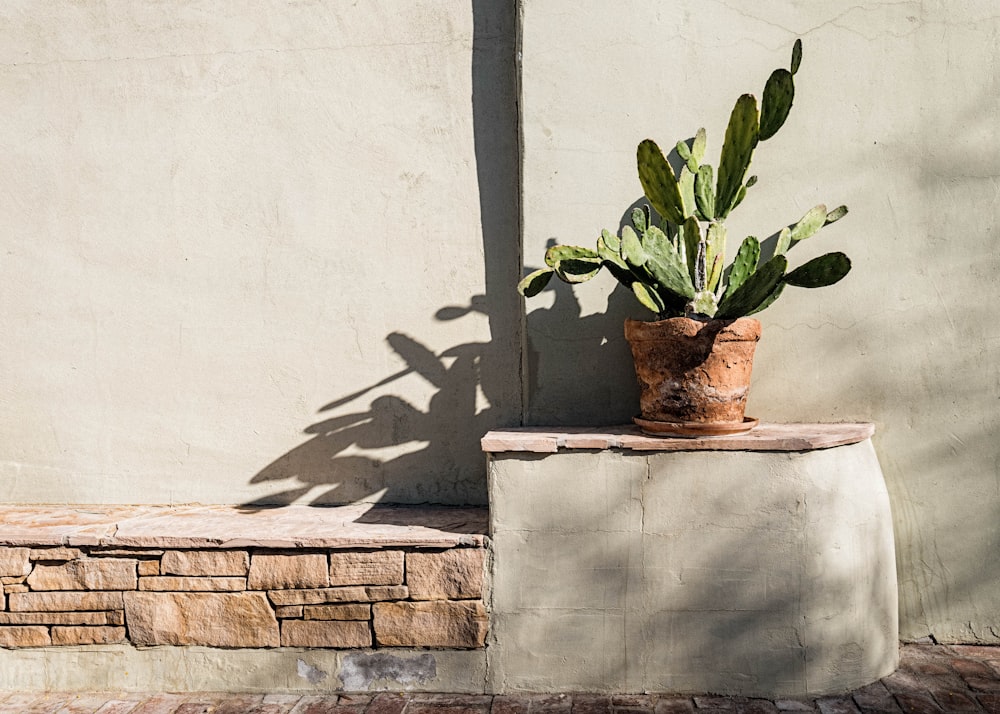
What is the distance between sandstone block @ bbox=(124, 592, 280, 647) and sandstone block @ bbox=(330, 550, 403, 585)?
25cm

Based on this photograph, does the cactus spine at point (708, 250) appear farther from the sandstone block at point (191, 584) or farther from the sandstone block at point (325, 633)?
the sandstone block at point (191, 584)

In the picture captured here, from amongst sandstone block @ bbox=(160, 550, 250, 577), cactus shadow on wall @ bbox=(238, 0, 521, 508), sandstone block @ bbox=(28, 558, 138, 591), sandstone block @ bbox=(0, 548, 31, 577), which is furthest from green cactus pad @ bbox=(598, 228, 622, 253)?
sandstone block @ bbox=(0, 548, 31, 577)

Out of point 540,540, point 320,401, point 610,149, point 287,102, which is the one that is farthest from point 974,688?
point 287,102

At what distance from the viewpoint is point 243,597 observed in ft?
8.55

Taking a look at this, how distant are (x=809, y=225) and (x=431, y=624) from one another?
167cm

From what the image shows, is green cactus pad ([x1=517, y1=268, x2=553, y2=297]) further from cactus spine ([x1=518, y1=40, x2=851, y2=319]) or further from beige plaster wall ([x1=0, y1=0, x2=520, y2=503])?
beige plaster wall ([x1=0, y1=0, x2=520, y2=503])

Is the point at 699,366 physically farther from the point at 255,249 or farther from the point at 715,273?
the point at 255,249

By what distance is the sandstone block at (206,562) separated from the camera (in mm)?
2602

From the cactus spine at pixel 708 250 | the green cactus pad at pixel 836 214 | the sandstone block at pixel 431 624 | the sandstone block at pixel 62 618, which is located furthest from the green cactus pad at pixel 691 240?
the sandstone block at pixel 62 618

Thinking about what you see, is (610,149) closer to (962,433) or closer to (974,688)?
(962,433)

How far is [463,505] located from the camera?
3064 mm

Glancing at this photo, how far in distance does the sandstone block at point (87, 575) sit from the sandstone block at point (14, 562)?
0.10ft

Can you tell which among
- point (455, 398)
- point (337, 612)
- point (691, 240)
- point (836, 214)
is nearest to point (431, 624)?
point (337, 612)

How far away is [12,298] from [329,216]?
1264 mm
